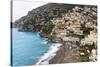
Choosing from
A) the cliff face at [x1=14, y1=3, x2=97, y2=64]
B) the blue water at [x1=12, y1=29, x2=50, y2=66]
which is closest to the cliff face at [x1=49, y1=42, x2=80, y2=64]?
the cliff face at [x1=14, y1=3, x2=97, y2=64]

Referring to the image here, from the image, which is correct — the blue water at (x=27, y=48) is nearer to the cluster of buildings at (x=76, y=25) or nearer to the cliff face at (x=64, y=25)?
→ the cliff face at (x=64, y=25)

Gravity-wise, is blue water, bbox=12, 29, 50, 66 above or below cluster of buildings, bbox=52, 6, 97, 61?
below

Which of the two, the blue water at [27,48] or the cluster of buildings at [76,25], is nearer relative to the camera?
the blue water at [27,48]

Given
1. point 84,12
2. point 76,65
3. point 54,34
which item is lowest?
point 76,65

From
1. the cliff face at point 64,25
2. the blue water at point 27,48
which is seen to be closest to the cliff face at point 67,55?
the cliff face at point 64,25

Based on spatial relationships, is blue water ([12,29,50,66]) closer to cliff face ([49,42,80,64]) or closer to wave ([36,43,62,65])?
wave ([36,43,62,65])

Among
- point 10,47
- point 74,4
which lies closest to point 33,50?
point 10,47

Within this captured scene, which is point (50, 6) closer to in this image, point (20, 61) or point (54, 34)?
point (54, 34)
